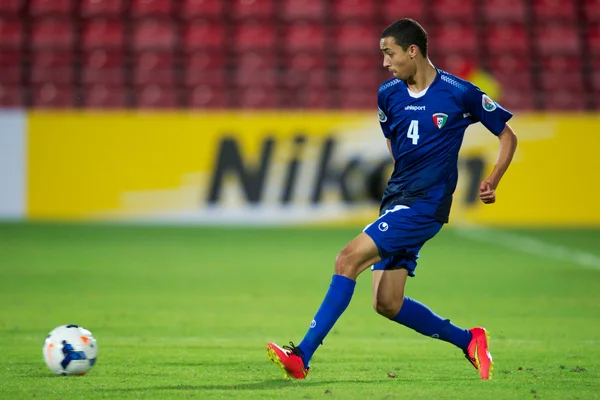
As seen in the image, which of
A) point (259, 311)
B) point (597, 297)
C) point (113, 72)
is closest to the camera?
point (259, 311)

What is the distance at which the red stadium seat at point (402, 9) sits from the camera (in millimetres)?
21156

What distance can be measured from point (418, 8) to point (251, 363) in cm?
1583

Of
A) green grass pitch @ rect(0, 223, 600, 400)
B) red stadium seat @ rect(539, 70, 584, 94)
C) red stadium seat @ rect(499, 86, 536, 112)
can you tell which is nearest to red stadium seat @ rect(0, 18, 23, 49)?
green grass pitch @ rect(0, 223, 600, 400)

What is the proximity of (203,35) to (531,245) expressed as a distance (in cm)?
839

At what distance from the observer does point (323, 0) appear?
2127cm

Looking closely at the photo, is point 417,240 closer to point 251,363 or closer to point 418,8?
point 251,363

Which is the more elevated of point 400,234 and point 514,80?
point 514,80

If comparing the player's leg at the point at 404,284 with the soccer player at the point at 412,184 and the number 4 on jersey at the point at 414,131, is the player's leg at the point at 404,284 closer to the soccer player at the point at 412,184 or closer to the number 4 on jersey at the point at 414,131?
the soccer player at the point at 412,184

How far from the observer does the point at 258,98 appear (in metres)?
19.9

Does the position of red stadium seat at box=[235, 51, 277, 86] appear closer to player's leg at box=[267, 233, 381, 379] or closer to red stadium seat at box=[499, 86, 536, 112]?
red stadium seat at box=[499, 86, 536, 112]

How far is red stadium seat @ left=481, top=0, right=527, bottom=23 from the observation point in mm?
21266

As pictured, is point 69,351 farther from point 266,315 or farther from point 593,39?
point 593,39

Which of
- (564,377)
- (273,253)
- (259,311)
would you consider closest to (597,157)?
(273,253)

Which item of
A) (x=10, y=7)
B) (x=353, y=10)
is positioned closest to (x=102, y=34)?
(x=10, y=7)
